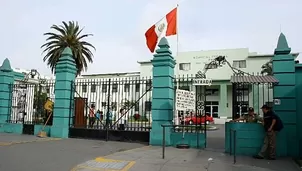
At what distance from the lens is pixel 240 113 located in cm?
966

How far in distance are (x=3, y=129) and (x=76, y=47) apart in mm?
15310

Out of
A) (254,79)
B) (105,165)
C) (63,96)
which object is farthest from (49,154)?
(254,79)

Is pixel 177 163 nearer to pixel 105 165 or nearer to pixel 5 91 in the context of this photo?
pixel 105 165

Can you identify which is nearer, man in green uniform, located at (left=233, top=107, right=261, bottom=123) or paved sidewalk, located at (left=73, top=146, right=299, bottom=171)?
paved sidewalk, located at (left=73, top=146, right=299, bottom=171)

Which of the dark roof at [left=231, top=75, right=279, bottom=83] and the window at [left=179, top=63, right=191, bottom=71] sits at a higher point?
the window at [left=179, top=63, right=191, bottom=71]

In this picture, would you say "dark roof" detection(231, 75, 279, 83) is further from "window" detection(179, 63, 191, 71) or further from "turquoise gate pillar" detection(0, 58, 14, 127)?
"window" detection(179, 63, 191, 71)

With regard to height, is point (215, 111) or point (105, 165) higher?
point (215, 111)

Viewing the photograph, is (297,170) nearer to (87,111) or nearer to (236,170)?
(236,170)

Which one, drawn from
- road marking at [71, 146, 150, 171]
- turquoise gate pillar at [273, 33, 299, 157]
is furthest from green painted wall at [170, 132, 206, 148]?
road marking at [71, 146, 150, 171]

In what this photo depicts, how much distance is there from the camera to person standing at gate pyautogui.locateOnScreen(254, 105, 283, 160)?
8539 millimetres

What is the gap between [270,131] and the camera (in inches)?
337

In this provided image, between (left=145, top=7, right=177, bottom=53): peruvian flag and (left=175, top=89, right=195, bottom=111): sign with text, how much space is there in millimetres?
3183

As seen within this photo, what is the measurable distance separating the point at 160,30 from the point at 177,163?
23.2 ft

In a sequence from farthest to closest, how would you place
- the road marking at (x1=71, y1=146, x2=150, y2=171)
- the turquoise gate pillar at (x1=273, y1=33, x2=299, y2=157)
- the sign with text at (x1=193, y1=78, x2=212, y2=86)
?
the sign with text at (x1=193, y1=78, x2=212, y2=86), the turquoise gate pillar at (x1=273, y1=33, x2=299, y2=157), the road marking at (x1=71, y1=146, x2=150, y2=171)
